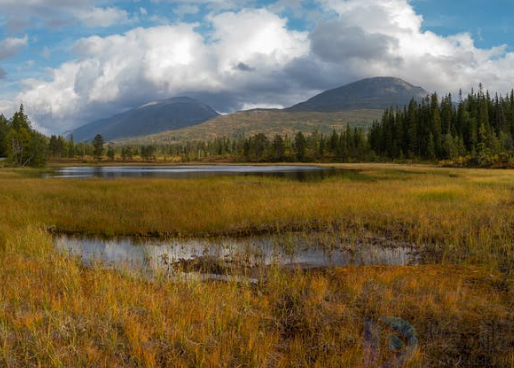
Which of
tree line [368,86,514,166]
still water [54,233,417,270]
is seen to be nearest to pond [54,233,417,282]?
still water [54,233,417,270]

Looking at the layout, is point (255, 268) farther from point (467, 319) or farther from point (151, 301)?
point (467, 319)

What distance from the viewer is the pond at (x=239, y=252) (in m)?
12.6

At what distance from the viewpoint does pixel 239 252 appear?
45.5 feet

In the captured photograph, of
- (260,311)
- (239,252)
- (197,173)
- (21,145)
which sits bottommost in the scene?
(239,252)

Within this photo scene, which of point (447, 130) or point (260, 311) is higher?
point (447, 130)

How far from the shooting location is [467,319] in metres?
7.58

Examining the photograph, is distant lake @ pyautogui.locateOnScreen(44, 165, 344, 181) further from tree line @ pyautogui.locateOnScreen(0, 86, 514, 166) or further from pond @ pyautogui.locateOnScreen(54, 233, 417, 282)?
pond @ pyautogui.locateOnScreen(54, 233, 417, 282)

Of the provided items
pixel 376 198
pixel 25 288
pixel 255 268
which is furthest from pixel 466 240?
pixel 25 288

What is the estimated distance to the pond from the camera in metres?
12.6

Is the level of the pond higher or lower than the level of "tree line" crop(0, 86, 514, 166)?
lower

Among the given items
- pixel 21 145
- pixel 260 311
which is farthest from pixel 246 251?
pixel 21 145

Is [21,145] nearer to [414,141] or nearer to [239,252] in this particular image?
[239,252]

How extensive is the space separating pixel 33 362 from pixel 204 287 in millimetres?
4028

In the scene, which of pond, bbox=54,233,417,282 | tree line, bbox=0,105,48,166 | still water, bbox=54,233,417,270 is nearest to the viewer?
pond, bbox=54,233,417,282
